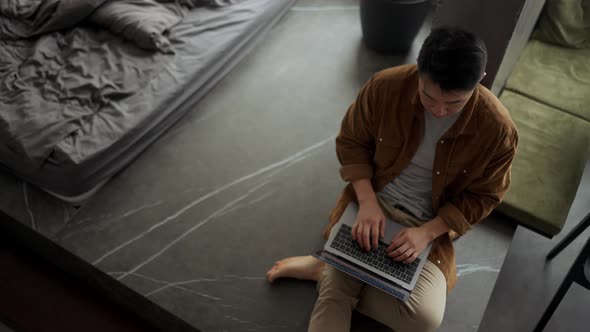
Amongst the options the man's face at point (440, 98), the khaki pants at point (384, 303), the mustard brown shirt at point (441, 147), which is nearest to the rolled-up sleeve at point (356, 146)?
the mustard brown shirt at point (441, 147)

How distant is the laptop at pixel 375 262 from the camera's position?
1.25 m

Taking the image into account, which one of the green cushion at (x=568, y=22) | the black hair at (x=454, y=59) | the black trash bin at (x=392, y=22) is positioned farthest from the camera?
the black trash bin at (x=392, y=22)

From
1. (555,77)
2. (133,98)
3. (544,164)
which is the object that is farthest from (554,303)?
(133,98)

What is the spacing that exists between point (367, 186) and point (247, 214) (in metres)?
0.56

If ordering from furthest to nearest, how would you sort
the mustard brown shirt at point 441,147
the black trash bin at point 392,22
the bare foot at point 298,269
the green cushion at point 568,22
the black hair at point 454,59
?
the black trash bin at point 392,22 → the green cushion at point 568,22 → the bare foot at point 298,269 → the mustard brown shirt at point 441,147 → the black hair at point 454,59

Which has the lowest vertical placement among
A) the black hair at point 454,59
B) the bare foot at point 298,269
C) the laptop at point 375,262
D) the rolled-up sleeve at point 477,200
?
the bare foot at point 298,269

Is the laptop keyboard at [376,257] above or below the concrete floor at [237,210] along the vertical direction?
above

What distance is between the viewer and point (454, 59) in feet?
3.28

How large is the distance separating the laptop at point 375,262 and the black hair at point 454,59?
0.48 metres

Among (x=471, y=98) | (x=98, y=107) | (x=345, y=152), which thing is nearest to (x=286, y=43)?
(x=98, y=107)

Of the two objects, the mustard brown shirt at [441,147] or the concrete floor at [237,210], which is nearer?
the mustard brown shirt at [441,147]

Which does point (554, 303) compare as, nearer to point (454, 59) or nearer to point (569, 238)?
point (569, 238)

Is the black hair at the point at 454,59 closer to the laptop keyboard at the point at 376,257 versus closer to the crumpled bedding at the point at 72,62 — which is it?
the laptop keyboard at the point at 376,257

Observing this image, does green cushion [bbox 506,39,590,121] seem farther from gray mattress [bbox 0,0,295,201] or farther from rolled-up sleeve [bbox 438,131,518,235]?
gray mattress [bbox 0,0,295,201]
